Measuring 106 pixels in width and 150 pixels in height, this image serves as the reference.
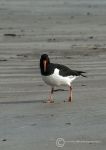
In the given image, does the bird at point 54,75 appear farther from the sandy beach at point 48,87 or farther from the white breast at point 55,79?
the sandy beach at point 48,87

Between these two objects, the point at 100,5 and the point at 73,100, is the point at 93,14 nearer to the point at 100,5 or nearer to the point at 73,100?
the point at 100,5

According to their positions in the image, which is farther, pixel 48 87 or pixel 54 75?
pixel 48 87

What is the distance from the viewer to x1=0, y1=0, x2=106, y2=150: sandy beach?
30.5 ft

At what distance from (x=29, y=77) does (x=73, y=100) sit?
103 inches

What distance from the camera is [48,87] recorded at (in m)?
13.4

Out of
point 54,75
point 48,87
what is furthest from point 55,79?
point 48,87

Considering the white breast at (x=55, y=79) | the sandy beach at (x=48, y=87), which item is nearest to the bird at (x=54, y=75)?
the white breast at (x=55, y=79)

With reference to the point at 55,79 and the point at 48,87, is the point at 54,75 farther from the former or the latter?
the point at 48,87

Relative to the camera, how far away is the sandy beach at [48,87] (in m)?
9.30

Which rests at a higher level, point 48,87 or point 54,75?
point 54,75

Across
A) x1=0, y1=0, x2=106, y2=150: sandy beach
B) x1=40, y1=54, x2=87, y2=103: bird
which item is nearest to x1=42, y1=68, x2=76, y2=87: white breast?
x1=40, y1=54, x2=87, y2=103: bird

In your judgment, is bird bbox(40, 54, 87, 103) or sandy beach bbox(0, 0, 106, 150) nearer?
sandy beach bbox(0, 0, 106, 150)

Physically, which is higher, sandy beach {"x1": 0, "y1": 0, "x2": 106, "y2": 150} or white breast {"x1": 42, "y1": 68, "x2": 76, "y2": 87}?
white breast {"x1": 42, "y1": 68, "x2": 76, "y2": 87}

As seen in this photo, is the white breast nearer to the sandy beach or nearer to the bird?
the bird
